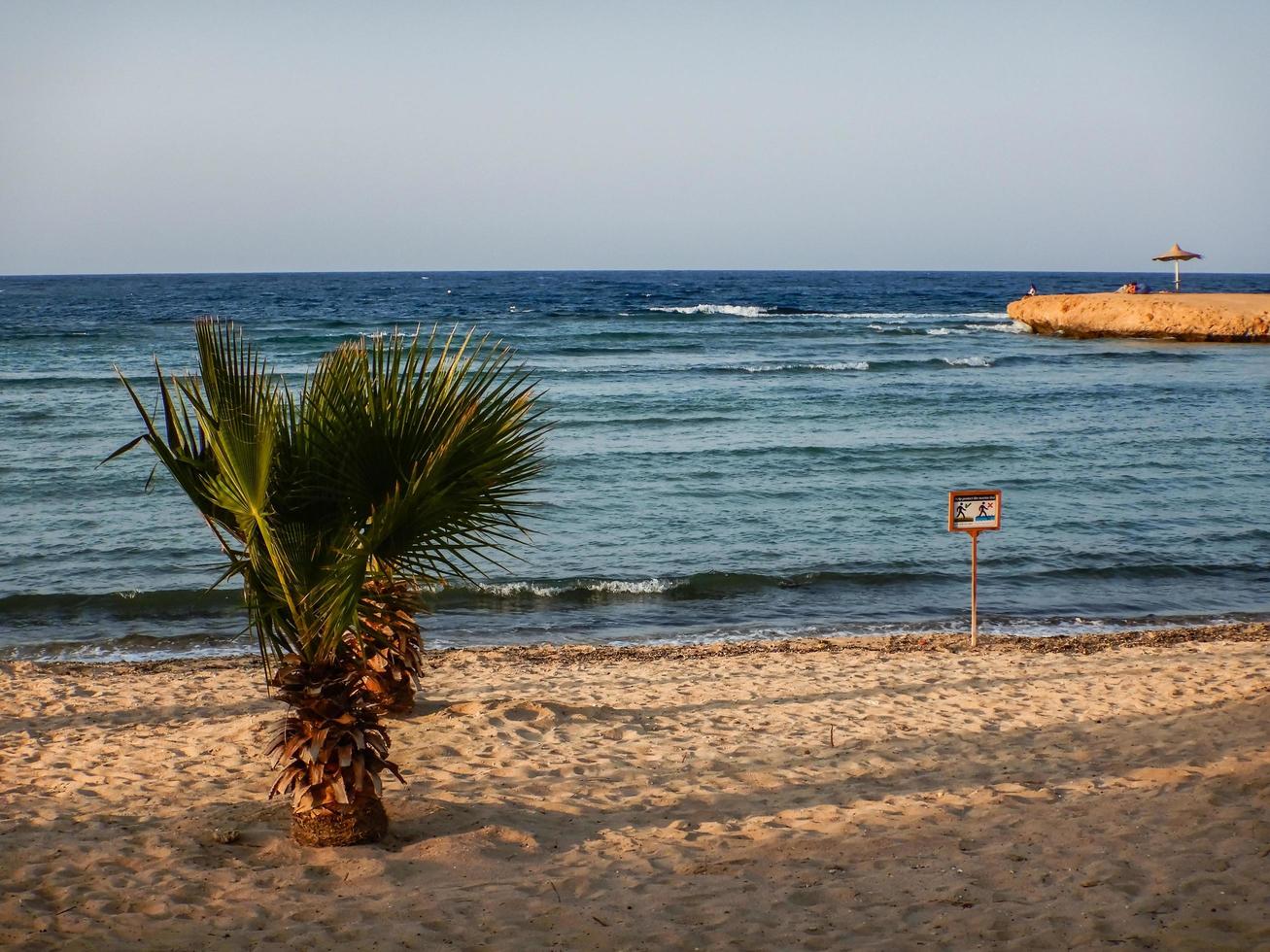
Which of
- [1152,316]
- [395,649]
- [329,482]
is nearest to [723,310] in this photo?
[1152,316]

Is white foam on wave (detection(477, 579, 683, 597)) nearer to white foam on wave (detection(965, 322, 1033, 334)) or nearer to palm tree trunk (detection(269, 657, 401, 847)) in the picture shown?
palm tree trunk (detection(269, 657, 401, 847))

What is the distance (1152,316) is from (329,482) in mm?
45321

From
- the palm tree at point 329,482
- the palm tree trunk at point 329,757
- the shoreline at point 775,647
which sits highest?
the palm tree at point 329,482

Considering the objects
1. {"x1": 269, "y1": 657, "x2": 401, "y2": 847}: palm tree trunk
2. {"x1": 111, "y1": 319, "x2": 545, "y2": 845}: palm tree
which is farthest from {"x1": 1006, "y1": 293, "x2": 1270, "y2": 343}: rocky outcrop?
{"x1": 269, "y1": 657, "x2": 401, "y2": 847}: palm tree trunk

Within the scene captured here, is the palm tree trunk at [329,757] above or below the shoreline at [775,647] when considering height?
above

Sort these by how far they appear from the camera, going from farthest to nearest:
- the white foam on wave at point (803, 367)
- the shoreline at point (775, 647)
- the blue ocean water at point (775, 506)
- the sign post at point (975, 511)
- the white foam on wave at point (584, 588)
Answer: the white foam on wave at point (803, 367) < the white foam on wave at point (584, 588) < the blue ocean water at point (775, 506) < the shoreline at point (775, 647) < the sign post at point (975, 511)

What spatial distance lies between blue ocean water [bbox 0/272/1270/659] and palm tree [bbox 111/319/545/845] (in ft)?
19.8

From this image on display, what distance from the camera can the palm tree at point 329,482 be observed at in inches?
179

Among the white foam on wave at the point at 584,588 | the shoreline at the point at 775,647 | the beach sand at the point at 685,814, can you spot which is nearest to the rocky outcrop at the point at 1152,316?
the shoreline at the point at 775,647

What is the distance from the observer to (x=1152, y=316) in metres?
43.8

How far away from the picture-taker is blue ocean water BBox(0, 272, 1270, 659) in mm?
11961

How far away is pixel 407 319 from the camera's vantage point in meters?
58.5

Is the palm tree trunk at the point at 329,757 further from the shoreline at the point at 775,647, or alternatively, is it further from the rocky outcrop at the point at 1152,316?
the rocky outcrop at the point at 1152,316

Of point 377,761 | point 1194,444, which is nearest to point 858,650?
point 377,761
